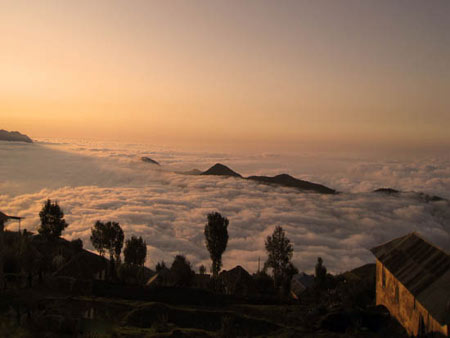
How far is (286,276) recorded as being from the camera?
6656cm

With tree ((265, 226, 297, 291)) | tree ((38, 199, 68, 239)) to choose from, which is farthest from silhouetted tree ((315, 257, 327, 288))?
tree ((38, 199, 68, 239))

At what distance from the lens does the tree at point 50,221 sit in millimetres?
70250

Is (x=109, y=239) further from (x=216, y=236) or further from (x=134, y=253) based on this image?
(x=216, y=236)

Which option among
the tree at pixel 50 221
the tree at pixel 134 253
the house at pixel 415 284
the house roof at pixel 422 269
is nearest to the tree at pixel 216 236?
the tree at pixel 134 253

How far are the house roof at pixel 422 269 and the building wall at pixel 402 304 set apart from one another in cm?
69

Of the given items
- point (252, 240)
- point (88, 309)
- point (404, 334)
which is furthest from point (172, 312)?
point (252, 240)

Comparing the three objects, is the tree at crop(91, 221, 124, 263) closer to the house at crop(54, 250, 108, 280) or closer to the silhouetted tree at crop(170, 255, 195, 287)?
the house at crop(54, 250, 108, 280)

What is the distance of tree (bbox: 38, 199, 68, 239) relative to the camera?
230 feet

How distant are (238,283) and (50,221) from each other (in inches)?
1575

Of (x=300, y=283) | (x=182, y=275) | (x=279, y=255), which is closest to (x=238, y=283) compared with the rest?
(x=279, y=255)

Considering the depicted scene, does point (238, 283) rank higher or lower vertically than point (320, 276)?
higher

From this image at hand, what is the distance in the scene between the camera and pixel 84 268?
53719 mm

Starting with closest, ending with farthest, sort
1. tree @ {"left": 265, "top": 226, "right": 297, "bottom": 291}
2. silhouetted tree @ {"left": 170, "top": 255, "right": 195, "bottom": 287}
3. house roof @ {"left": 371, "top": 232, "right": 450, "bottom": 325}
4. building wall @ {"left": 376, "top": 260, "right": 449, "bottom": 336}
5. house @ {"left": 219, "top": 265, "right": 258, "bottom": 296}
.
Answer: house roof @ {"left": 371, "top": 232, "right": 450, "bottom": 325} → building wall @ {"left": 376, "top": 260, "right": 449, "bottom": 336} → silhouetted tree @ {"left": 170, "top": 255, "right": 195, "bottom": 287} → house @ {"left": 219, "top": 265, "right": 258, "bottom": 296} → tree @ {"left": 265, "top": 226, "right": 297, "bottom": 291}

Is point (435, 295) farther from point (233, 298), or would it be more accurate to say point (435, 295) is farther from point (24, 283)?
point (24, 283)
